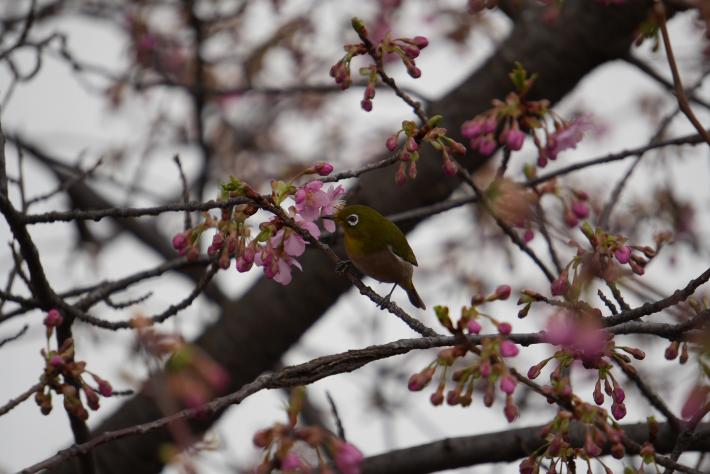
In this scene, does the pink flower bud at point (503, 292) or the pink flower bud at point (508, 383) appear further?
the pink flower bud at point (503, 292)

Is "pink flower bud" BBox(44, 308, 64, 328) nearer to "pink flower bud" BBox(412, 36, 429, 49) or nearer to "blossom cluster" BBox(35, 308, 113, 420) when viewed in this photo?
"blossom cluster" BBox(35, 308, 113, 420)

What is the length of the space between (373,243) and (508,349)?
1473 mm

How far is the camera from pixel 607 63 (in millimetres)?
4926

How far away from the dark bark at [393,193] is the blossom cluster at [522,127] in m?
1.32

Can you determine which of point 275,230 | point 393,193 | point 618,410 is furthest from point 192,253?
point 393,193

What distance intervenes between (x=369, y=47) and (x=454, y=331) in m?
1.12

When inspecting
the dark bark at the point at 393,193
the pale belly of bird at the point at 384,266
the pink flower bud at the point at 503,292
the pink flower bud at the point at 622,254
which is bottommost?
the pink flower bud at the point at 503,292

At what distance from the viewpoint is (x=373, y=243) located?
3.55 metres

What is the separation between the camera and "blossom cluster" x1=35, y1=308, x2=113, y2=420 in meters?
2.60

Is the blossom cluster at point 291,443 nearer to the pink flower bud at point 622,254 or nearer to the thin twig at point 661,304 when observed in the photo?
the thin twig at point 661,304

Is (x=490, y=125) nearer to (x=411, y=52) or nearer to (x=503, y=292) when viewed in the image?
(x=411, y=52)

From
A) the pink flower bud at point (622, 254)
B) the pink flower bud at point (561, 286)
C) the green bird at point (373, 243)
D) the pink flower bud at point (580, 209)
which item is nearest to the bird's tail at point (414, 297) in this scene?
the green bird at point (373, 243)

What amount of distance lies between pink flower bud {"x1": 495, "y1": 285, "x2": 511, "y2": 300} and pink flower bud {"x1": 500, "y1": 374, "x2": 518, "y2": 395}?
36cm

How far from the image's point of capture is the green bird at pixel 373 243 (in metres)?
3.52
